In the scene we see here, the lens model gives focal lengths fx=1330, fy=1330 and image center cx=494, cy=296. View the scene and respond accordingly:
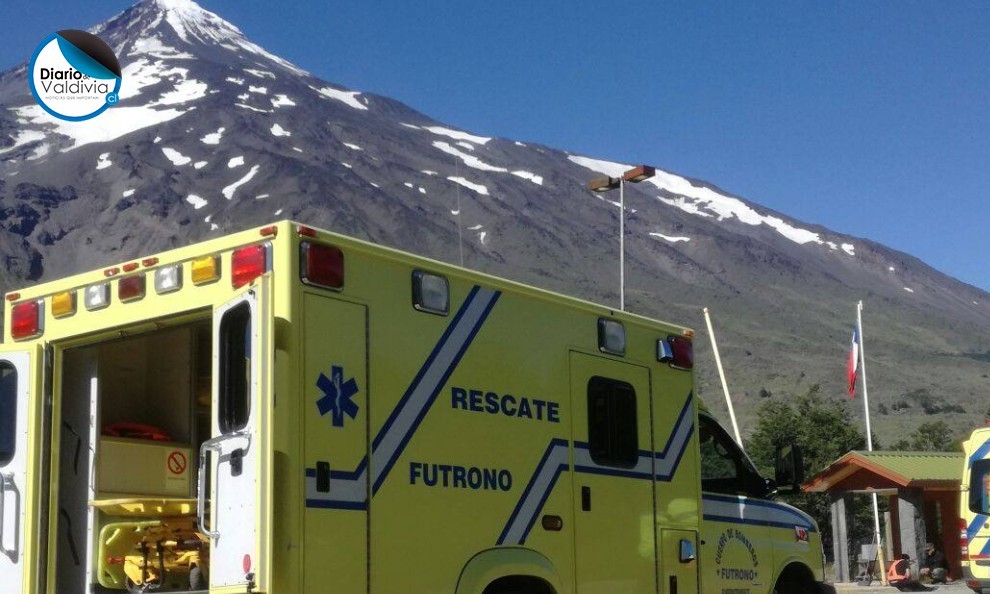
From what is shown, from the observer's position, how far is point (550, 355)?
750cm

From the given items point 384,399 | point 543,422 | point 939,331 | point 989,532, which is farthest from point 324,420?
point 939,331

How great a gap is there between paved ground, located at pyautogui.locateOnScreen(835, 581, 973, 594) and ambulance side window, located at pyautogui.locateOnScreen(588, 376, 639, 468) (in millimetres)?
16671

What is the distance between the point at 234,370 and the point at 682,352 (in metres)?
3.46

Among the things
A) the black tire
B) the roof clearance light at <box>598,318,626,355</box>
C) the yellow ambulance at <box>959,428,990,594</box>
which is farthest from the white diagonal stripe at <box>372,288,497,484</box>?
the yellow ambulance at <box>959,428,990,594</box>

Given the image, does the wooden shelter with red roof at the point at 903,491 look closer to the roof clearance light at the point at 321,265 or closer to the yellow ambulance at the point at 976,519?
the yellow ambulance at the point at 976,519

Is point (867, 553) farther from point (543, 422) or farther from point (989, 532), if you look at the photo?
point (543, 422)

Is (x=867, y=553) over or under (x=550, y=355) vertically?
under

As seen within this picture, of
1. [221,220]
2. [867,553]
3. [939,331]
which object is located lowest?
[867,553]

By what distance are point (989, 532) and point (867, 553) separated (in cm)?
1249

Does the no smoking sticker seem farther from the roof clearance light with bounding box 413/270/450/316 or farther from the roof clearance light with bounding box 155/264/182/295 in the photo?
the roof clearance light with bounding box 413/270/450/316

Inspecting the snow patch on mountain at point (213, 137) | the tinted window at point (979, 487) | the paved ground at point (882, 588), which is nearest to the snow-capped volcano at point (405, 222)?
the snow patch on mountain at point (213, 137)

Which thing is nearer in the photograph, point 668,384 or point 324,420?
point 324,420

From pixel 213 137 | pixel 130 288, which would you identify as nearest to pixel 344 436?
pixel 130 288

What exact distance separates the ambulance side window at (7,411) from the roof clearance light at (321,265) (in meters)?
2.10
